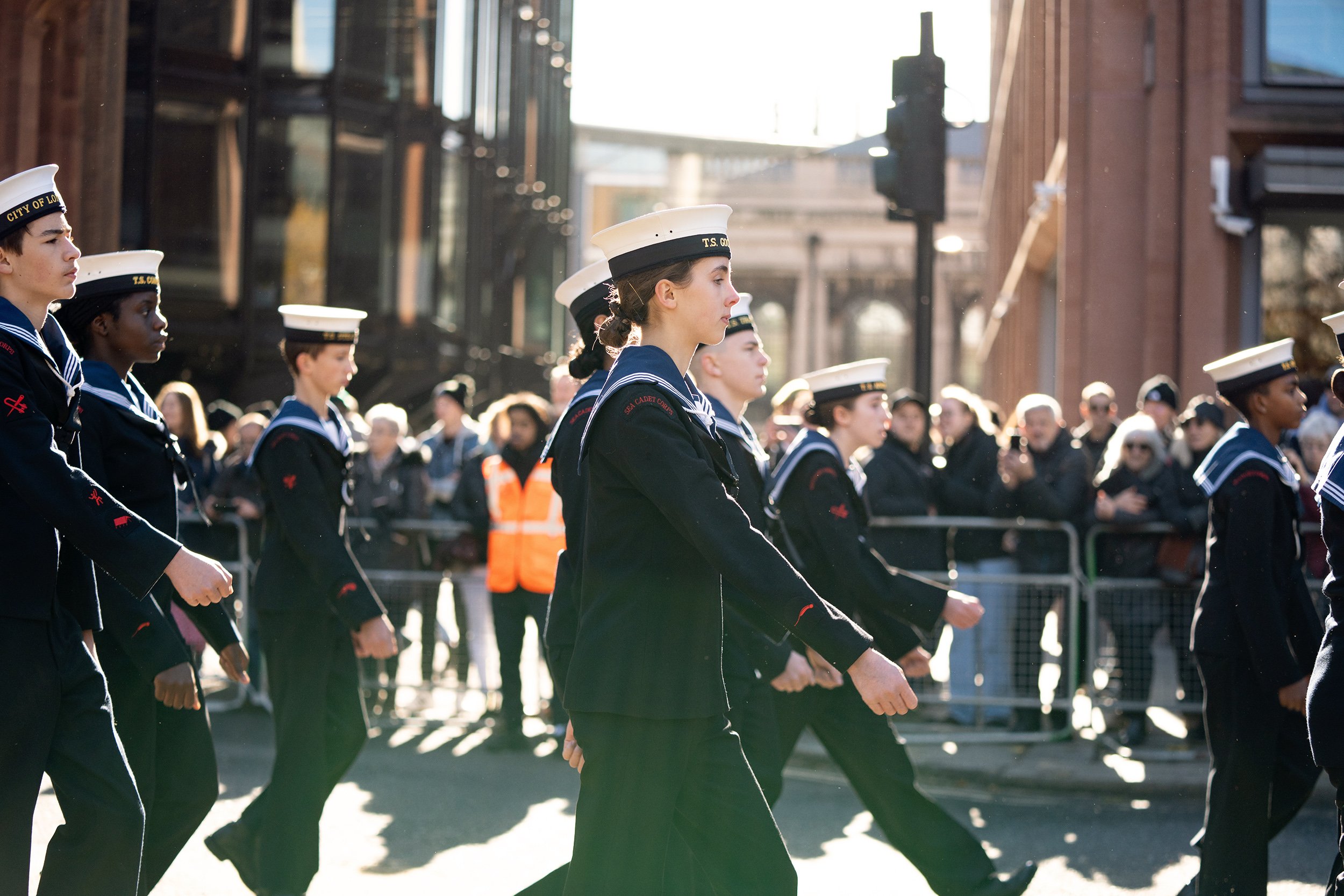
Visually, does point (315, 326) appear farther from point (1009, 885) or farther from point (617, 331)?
point (1009, 885)

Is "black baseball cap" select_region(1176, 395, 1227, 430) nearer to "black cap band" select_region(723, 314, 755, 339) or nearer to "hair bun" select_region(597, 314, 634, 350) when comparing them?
"black cap band" select_region(723, 314, 755, 339)

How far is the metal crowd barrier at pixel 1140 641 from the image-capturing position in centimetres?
850

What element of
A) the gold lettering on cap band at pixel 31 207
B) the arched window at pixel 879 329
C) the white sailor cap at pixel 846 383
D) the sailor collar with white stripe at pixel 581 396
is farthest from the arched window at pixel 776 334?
the gold lettering on cap band at pixel 31 207

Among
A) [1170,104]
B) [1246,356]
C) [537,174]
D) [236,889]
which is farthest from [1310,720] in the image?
[537,174]


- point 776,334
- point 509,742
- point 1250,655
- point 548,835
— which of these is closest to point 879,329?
point 776,334

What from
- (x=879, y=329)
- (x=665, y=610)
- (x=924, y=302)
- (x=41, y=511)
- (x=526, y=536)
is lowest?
(x=526, y=536)

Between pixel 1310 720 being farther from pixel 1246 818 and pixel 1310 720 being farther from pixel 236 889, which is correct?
pixel 236 889

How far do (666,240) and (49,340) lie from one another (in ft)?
5.31

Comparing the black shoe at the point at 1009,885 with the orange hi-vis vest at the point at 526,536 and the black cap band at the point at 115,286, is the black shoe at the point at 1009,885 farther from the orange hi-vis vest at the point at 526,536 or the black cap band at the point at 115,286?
the orange hi-vis vest at the point at 526,536

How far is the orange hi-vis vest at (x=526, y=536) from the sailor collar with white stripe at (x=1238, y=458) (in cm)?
439

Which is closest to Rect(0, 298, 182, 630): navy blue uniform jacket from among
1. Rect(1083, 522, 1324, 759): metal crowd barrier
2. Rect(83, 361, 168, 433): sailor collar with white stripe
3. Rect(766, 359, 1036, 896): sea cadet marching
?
Rect(83, 361, 168, 433): sailor collar with white stripe

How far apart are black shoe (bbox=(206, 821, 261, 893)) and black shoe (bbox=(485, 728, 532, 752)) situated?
3553mm

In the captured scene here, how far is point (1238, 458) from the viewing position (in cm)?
498

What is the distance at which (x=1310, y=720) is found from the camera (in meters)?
3.84
